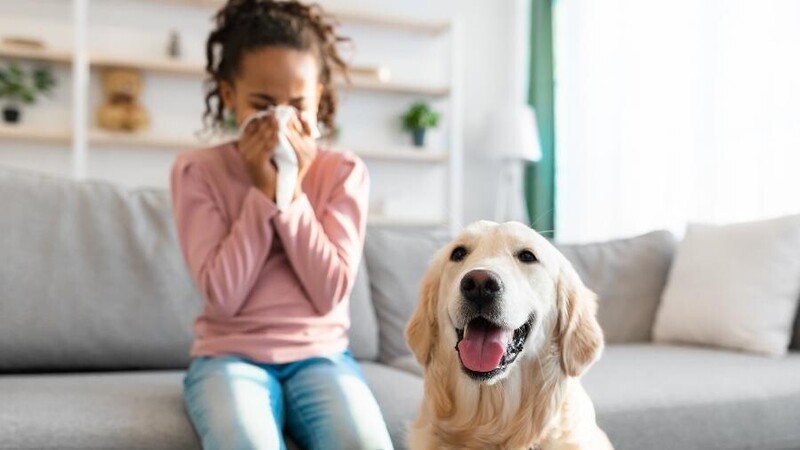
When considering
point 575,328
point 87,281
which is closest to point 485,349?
point 575,328

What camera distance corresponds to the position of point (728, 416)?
1825 millimetres

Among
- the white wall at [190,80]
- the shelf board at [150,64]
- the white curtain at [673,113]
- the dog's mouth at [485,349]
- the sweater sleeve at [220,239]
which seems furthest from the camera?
the white wall at [190,80]

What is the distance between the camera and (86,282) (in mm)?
1938

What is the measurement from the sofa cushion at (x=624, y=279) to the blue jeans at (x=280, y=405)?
1.26 meters

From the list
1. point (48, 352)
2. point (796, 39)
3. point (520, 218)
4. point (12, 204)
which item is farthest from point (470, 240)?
point (520, 218)

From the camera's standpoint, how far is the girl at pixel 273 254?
142 cm

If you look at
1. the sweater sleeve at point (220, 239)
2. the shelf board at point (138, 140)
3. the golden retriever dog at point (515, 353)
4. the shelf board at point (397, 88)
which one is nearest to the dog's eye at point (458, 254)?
the golden retriever dog at point (515, 353)

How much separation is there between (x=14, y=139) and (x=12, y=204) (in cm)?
280

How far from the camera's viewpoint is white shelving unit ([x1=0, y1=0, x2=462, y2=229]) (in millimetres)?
4289

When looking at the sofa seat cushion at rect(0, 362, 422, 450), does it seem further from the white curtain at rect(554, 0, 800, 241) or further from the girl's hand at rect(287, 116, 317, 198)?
the white curtain at rect(554, 0, 800, 241)

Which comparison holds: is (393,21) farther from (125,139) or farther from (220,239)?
(220,239)

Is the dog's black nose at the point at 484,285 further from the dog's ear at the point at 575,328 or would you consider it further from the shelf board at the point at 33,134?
the shelf board at the point at 33,134

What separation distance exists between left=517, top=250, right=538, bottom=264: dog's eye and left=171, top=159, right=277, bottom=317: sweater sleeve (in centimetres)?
54

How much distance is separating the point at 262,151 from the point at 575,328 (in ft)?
2.46
